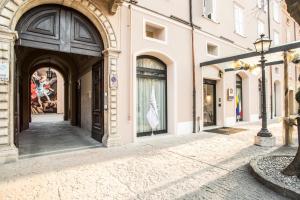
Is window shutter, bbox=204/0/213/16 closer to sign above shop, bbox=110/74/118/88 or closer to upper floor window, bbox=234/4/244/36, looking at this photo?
upper floor window, bbox=234/4/244/36

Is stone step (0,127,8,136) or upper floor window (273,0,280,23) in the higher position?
upper floor window (273,0,280,23)

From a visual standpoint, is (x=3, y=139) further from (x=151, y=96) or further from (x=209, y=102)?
(x=209, y=102)

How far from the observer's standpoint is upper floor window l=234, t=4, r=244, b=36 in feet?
37.5

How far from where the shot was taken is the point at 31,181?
356 centimetres

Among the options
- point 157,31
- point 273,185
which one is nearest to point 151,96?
point 157,31

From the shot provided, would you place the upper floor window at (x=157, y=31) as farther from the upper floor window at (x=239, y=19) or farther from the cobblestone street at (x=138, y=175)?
the upper floor window at (x=239, y=19)

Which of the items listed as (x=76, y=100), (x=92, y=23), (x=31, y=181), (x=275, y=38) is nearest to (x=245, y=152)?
(x=31, y=181)

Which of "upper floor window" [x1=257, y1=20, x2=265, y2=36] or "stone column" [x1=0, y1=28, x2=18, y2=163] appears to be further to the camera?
"upper floor window" [x1=257, y1=20, x2=265, y2=36]

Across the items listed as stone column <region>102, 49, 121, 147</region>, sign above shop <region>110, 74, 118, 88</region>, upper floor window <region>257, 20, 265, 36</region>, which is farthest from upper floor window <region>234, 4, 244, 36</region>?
sign above shop <region>110, 74, 118, 88</region>

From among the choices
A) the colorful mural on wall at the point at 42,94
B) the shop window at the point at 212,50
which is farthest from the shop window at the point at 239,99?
the colorful mural on wall at the point at 42,94

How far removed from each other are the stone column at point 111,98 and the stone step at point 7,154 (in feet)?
7.65

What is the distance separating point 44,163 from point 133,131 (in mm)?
2815

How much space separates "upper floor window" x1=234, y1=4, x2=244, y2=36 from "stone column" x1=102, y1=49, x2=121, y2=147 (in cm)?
849

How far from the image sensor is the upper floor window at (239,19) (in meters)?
11.4
